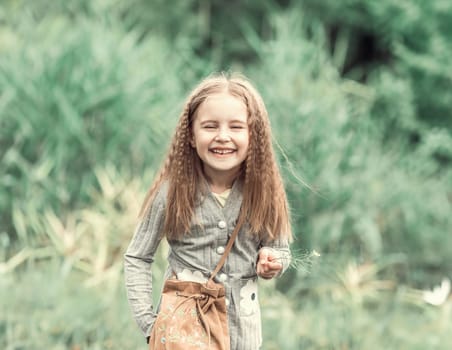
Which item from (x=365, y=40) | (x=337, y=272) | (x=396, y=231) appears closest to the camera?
(x=337, y=272)

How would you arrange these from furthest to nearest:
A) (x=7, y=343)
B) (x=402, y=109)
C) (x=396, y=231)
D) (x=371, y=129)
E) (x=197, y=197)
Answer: (x=402, y=109)
(x=371, y=129)
(x=396, y=231)
(x=7, y=343)
(x=197, y=197)

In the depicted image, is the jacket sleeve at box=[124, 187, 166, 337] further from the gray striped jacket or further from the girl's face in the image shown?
the girl's face

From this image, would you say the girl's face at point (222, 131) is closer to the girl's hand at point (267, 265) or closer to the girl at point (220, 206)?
the girl at point (220, 206)

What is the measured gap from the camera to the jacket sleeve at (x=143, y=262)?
2396mm

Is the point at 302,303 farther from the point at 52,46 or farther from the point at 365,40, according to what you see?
the point at 365,40

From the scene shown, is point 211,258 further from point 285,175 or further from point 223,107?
point 285,175

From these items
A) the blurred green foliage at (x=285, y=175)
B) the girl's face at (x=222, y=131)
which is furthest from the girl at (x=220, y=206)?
the blurred green foliage at (x=285, y=175)

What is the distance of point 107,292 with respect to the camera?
169 inches

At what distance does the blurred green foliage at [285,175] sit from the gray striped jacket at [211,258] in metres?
1.30

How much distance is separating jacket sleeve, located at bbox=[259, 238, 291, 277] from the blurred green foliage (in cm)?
134

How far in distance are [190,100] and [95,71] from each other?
3567mm

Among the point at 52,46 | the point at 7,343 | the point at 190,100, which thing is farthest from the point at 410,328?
the point at 52,46

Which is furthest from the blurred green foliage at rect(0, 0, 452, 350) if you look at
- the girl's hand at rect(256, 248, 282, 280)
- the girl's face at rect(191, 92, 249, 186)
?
the girl's hand at rect(256, 248, 282, 280)

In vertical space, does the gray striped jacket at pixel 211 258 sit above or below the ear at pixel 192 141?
below
